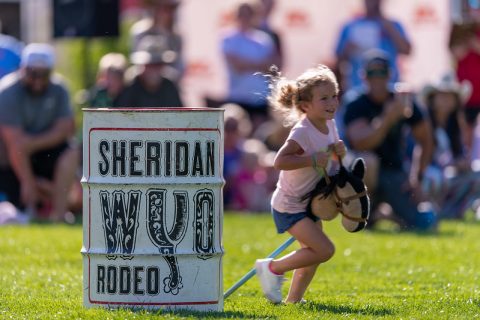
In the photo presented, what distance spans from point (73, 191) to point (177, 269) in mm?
8116

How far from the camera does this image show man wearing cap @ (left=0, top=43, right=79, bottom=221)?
14.3 meters

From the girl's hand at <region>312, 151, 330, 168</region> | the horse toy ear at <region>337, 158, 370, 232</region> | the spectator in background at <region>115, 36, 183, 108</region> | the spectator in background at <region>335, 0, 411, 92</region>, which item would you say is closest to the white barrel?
the girl's hand at <region>312, 151, 330, 168</region>

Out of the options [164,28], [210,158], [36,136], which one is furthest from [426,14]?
[210,158]

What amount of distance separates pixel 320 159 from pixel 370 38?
330 inches

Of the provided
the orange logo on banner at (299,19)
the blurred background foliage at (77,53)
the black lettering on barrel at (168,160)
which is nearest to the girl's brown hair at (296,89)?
the black lettering on barrel at (168,160)

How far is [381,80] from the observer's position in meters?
13.5

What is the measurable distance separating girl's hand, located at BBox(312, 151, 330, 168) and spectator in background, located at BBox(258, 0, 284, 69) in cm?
896

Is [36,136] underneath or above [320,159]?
underneath

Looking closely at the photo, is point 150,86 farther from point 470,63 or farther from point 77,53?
point 77,53

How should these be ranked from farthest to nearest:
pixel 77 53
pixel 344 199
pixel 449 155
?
1. pixel 77 53
2. pixel 449 155
3. pixel 344 199

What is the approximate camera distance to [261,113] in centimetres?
1666

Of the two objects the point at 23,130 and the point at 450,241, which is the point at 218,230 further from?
the point at 23,130

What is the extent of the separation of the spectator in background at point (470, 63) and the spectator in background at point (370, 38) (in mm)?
1561

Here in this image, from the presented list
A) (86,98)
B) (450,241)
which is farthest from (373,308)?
(86,98)
